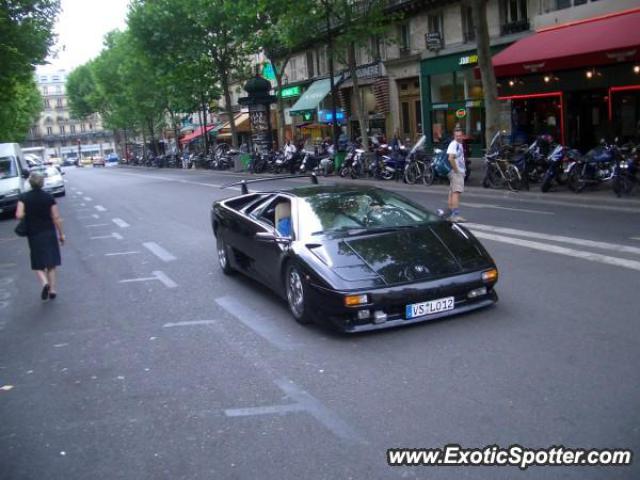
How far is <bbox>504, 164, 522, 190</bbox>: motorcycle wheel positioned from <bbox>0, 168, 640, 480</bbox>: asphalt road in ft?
25.1

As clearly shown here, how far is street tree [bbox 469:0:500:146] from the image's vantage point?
19.2 meters

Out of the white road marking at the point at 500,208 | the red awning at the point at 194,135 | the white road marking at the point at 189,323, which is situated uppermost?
the red awning at the point at 194,135

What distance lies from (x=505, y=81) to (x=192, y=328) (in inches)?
731

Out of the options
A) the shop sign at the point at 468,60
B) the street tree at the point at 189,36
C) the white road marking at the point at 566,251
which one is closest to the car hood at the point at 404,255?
the white road marking at the point at 566,251

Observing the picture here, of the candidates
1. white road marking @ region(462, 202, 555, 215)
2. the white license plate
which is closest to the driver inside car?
the white license plate

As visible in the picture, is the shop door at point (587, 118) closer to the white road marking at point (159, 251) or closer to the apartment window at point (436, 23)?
the apartment window at point (436, 23)

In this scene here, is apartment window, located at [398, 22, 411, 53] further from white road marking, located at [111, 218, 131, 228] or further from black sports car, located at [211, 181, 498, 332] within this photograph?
black sports car, located at [211, 181, 498, 332]

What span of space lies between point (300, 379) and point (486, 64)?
16.1 m

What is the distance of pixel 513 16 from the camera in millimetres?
25906

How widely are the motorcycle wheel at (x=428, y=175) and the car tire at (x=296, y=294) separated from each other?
47.3 ft

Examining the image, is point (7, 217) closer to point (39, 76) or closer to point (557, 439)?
point (557, 439)

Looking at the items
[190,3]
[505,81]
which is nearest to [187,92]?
[190,3]

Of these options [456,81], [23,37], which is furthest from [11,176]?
[456,81]

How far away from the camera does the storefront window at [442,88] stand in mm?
30281
